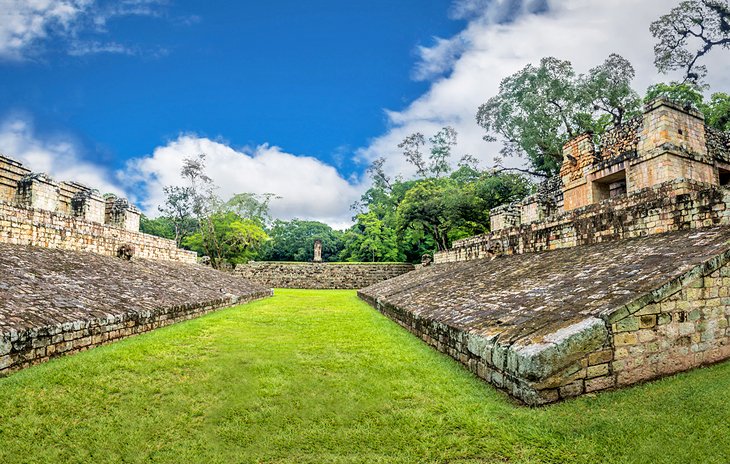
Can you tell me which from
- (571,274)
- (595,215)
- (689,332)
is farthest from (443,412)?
(595,215)

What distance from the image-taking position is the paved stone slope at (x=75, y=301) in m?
4.52

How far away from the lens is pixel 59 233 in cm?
927

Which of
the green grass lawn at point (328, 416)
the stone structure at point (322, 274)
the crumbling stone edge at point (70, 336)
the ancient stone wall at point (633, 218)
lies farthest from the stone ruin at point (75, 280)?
the stone structure at point (322, 274)

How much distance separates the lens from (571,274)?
545 centimetres

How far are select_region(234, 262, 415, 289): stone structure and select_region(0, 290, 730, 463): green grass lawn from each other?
869 inches

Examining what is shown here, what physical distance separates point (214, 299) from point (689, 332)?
10.2 m

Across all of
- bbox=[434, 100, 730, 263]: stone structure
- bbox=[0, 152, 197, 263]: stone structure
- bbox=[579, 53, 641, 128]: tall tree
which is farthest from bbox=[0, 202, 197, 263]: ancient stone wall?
bbox=[579, 53, 641, 128]: tall tree

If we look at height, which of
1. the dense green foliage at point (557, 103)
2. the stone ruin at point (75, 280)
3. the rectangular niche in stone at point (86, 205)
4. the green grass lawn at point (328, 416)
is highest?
the dense green foliage at point (557, 103)

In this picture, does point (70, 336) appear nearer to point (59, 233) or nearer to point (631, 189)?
point (59, 233)

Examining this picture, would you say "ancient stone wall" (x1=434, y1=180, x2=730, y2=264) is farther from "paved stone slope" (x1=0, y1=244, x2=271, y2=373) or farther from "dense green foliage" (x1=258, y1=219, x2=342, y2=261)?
"dense green foliage" (x1=258, y1=219, x2=342, y2=261)

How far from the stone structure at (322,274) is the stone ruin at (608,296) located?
56.5ft

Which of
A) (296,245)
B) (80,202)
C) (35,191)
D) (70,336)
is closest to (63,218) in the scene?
(35,191)

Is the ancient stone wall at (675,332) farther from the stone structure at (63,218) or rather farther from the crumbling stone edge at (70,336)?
the stone structure at (63,218)

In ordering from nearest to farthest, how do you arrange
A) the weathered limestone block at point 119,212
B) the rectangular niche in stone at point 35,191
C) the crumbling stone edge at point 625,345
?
the crumbling stone edge at point 625,345
the rectangular niche in stone at point 35,191
the weathered limestone block at point 119,212
